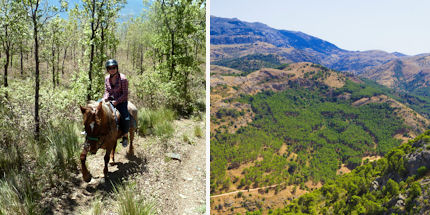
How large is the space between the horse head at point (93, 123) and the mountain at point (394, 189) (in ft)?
48.7

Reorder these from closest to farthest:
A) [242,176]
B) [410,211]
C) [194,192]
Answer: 1. [194,192]
2. [410,211]
3. [242,176]

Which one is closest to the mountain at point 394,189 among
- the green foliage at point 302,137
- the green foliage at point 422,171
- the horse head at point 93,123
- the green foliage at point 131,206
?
the green foliage at point 422,171

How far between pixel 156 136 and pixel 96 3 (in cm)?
243

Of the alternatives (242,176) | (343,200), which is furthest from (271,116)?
(343,200)

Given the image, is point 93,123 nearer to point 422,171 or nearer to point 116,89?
point 116,89

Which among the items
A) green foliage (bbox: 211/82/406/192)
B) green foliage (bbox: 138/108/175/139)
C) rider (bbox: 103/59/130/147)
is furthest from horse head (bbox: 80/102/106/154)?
green foliage (bbox: 211/82/406/192)

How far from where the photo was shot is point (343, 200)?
25344mm

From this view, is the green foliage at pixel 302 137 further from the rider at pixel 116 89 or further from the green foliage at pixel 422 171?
the rider at pixel 116 89

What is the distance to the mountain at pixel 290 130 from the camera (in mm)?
40969

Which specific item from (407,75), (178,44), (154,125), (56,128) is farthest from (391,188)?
(407,75)

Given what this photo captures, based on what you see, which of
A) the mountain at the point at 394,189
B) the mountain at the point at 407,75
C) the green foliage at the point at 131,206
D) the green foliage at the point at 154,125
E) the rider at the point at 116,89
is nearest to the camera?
the green foliage at the point at 131,206

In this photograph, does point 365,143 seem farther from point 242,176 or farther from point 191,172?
point 191,172

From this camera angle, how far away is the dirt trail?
199 cm

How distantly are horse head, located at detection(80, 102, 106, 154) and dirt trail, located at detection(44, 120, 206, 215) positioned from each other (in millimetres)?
384
